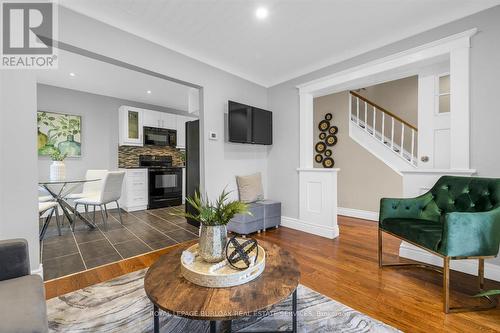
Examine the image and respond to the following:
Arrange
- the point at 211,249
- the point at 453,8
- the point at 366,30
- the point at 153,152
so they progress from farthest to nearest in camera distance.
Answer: the point at 153,152
the point at 366,30
the point at 453,8
the point at 211,249

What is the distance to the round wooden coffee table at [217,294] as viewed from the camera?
36.6 inches

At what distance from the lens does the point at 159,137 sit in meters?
5.43

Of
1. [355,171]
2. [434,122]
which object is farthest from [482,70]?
[355,171]

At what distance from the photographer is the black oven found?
5.12m

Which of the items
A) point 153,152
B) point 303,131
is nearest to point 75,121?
point 153,152

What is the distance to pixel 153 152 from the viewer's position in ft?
18.0

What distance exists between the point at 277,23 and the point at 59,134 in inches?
180

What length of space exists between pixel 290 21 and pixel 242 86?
1.43 m

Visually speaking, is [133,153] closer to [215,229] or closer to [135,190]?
[135,190]

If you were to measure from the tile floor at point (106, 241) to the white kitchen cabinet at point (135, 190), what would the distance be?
2.04ft

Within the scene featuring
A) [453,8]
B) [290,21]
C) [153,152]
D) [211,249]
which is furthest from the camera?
[153,152]

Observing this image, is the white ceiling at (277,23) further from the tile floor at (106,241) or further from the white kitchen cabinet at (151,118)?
the white kitchen cabinet at (151,118)

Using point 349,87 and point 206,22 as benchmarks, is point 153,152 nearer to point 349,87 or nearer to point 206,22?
point 206,22

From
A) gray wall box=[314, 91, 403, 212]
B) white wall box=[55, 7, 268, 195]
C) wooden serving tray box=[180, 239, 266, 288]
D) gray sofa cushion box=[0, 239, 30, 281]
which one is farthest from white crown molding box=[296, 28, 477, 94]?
gray sofa cushion box=[0, 239, 30, 281]
